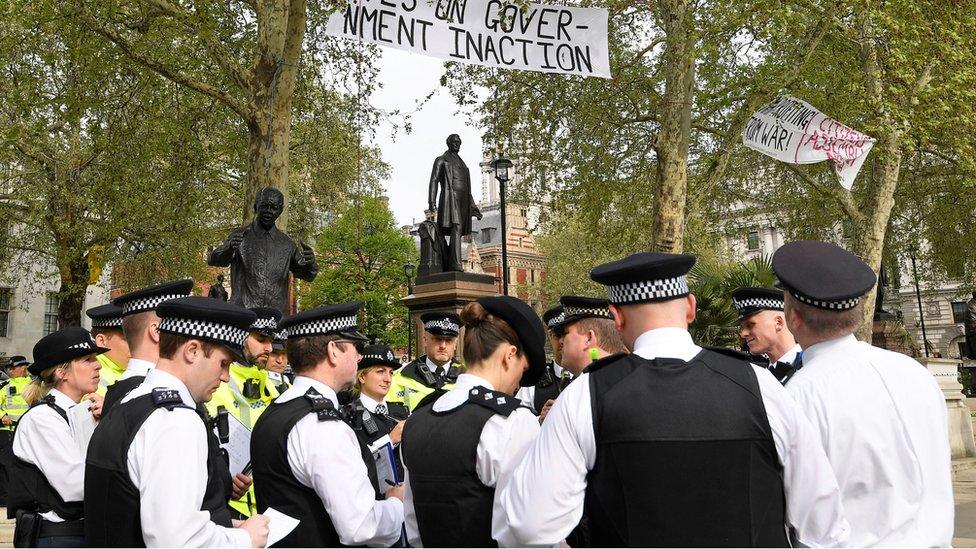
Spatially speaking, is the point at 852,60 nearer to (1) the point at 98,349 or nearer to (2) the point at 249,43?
(2) the point at 249,43

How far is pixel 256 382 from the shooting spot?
541 centimetres

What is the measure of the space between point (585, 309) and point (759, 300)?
1.79 m

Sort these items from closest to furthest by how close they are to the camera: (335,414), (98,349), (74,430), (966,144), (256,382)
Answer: (335,414)
(74,430)
(98,349)
(256,382)
(966,144)

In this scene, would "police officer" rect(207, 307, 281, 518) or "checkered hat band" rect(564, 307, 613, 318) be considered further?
"police officer" rect(207, 307, 281, 518)

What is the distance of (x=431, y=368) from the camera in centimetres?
813

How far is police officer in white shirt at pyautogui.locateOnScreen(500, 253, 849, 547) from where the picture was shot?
247cm

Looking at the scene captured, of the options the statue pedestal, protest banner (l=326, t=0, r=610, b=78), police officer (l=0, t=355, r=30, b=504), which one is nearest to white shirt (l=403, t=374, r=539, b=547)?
protest banner (l=326, t=0, r=610, b=78)

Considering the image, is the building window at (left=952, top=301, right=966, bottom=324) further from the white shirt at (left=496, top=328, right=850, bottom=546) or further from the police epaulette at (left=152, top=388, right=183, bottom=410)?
the police epaulette at (left=152, top=388, right=183, bottom=410)

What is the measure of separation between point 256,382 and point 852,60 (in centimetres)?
1935

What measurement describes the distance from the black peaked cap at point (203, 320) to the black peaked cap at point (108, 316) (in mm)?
2674

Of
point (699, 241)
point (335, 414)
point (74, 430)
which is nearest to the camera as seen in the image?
point (335, 414)

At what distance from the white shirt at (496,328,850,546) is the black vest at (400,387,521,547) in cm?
46

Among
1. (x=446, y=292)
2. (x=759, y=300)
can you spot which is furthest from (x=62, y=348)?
(x=446, y=292)

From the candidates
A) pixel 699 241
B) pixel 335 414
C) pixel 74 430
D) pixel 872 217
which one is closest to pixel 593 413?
pixel 335 414
